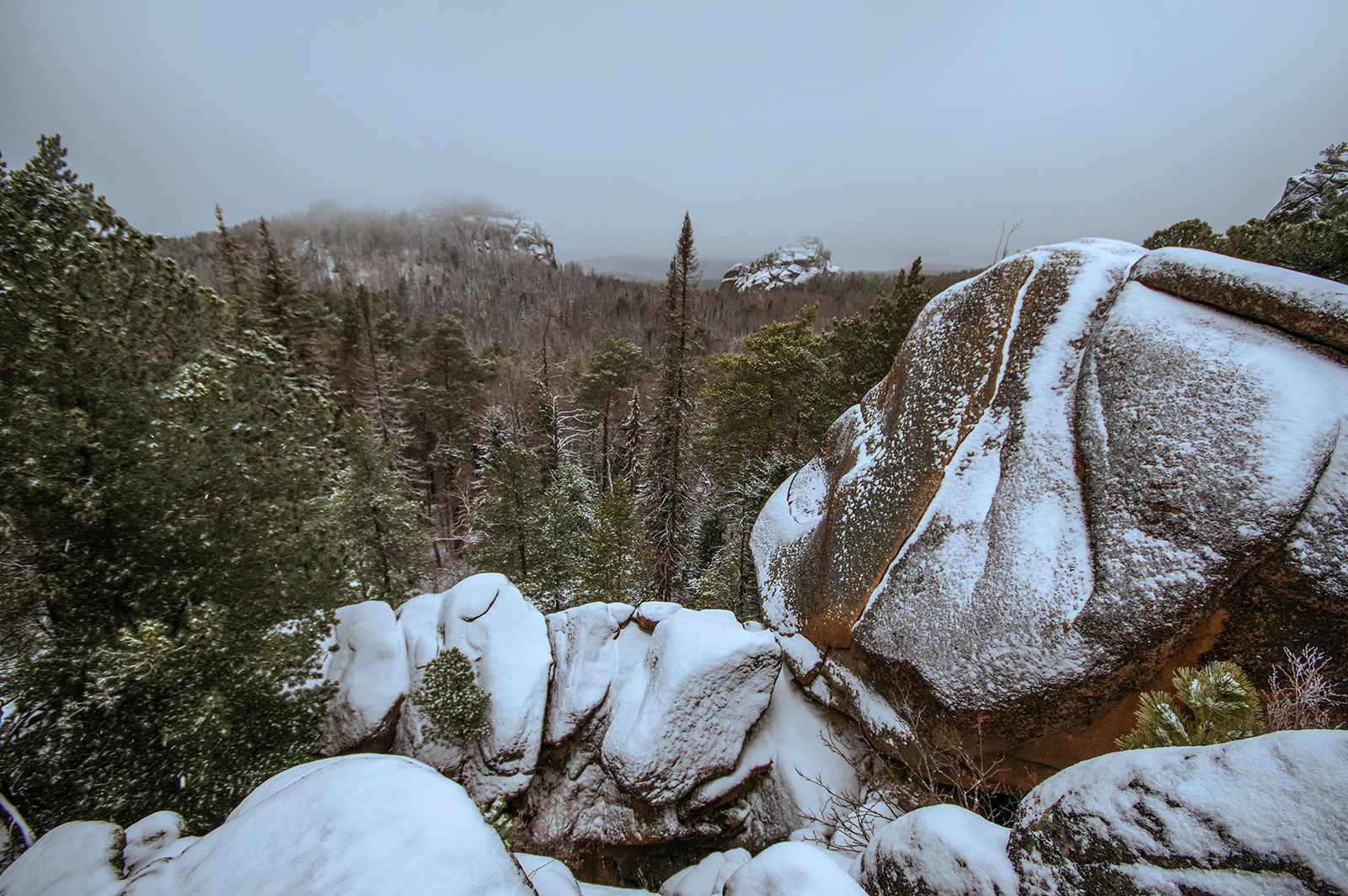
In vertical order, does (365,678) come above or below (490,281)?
below

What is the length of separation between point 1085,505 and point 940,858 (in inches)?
211

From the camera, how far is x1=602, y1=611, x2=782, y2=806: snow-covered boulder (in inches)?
337

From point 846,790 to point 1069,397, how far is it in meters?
8.44

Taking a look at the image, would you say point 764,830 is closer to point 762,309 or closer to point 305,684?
point 305,684

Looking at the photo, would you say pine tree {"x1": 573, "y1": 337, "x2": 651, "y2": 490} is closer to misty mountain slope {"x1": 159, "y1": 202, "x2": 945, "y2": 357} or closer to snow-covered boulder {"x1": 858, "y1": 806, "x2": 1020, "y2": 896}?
misty mountain slope {"x1": 159, "y1": 202, "x2": 945, "y2": 357}

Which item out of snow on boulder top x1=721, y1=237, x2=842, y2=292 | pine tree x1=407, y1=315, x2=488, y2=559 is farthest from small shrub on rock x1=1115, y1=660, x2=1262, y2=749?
snow on boulder top x1=721, y1=237, x2=842, y2=292

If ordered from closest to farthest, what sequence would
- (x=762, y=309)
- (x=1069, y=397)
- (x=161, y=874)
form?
(x=161, y=874), (x=1069, y=397), (x=762, y=309)

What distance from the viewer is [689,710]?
28.9 ft

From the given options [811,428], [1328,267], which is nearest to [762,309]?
[811,428]

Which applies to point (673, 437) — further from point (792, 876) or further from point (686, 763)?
point (792, 876)

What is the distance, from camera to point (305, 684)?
28.0 feet

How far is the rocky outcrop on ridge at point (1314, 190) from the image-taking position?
11445 millimetres

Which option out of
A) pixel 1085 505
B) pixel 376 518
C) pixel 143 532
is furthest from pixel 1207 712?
pixel 376 518

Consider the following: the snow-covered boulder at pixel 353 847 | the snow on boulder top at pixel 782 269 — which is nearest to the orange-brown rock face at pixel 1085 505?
the snow-covered boulder at pixel 353 847
